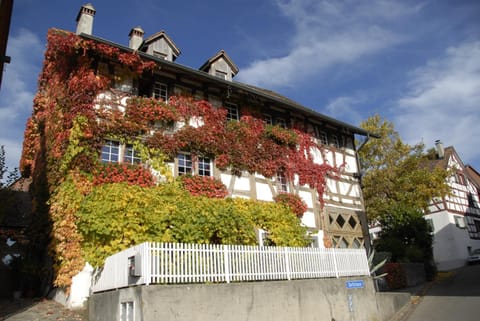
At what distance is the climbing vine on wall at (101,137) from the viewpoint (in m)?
11.2

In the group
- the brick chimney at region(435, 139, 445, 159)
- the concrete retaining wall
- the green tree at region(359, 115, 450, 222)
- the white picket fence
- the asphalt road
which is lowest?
the asphalt road

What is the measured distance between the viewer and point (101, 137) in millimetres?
12203

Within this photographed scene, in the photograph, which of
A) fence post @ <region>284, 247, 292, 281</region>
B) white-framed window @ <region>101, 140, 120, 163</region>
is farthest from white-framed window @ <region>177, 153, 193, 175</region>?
fence post @ <region>284, 247, 292, 281</region>

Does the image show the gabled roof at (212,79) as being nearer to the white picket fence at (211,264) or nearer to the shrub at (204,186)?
the shrub at (204,186)

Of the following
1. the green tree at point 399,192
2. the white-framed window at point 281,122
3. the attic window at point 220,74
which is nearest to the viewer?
the attic window at point 220,74

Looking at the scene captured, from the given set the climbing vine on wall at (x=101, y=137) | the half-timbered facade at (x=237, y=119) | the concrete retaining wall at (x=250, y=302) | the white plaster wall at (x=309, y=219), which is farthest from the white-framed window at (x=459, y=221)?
the concrete retaining wall at (x=250, y=302)

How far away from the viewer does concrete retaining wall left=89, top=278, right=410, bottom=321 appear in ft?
24.7

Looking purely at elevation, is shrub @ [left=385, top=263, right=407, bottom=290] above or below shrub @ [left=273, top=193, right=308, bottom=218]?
below

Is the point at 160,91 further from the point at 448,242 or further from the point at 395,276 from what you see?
the point at 448,242

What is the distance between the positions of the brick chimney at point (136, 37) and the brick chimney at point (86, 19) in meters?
1.82

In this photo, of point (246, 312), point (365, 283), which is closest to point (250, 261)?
point (246, 312)

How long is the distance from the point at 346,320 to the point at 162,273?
225 inches

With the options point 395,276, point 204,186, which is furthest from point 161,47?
point 395,276

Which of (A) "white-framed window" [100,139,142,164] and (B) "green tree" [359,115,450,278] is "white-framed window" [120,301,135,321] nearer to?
(A) "white-framed window" [100,139,142,164]
